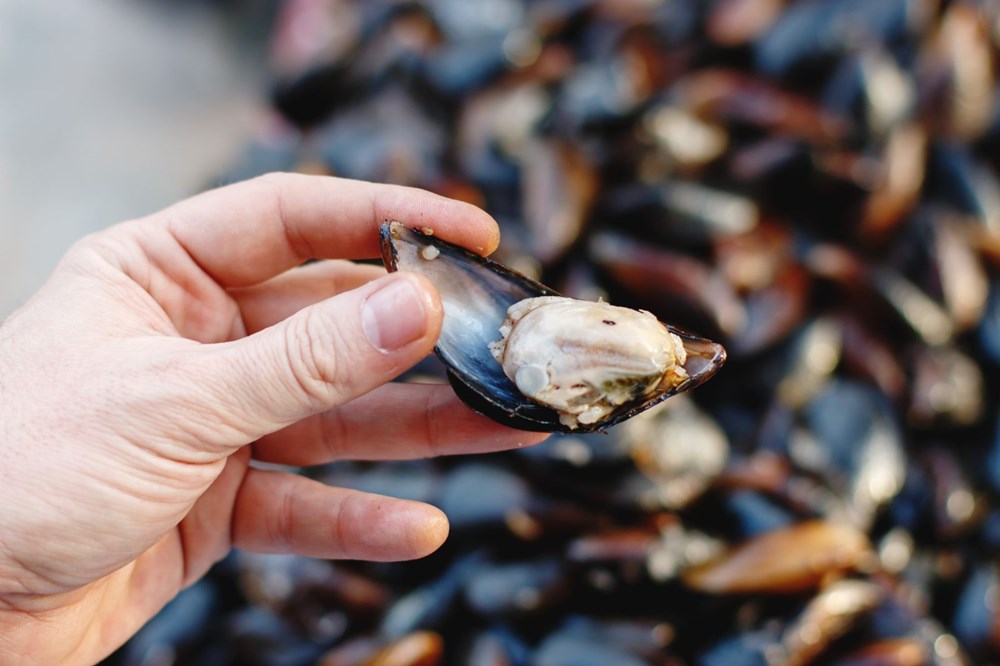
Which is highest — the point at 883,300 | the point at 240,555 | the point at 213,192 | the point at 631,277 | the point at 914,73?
the point at 213,192

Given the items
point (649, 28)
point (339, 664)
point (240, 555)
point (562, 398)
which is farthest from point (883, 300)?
point (240, 555)

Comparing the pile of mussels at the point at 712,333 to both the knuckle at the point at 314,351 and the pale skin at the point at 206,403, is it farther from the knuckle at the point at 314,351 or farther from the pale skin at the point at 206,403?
the knuckle at the point at 314,351

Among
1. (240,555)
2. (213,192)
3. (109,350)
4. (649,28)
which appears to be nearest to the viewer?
(109,350)

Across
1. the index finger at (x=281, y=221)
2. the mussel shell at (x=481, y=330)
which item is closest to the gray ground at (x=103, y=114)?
the index finger at (x=281, y=221)

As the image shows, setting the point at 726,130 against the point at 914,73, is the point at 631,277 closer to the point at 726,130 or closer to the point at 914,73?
the point at 726,130

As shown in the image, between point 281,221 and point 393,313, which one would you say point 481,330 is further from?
point 281,221

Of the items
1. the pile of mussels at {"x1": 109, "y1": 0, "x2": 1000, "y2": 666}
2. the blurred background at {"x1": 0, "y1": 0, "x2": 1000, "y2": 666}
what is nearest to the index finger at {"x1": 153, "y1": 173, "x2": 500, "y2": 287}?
the blurred background at {"x1": 0, "y1": 0, "x2": 1000, "y2": 666}

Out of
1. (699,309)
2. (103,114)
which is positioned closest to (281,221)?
(699,309)
